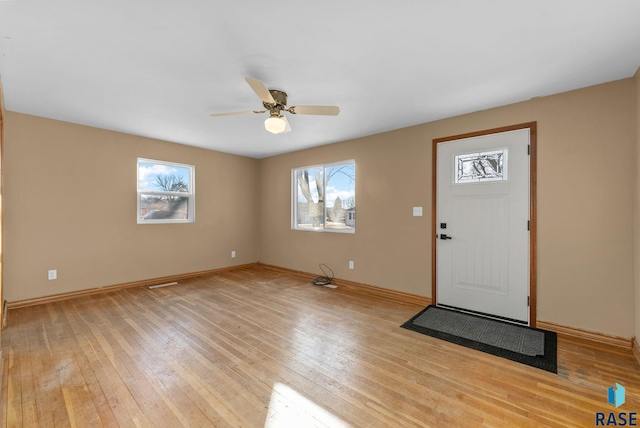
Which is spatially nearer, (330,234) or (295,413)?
(295,413)

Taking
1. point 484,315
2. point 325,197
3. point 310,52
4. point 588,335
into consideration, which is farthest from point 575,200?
point 325,197

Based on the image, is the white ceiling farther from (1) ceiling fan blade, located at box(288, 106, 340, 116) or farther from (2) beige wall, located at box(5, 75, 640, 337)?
(2) beige wall, located at box(5, 75, 640, 337)

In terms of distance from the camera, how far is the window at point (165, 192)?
4496 mm

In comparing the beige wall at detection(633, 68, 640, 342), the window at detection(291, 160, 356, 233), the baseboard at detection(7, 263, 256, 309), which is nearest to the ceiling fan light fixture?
the window at detection(291, 160, 356, 233)

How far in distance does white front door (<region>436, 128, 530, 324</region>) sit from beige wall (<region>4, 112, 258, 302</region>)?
164 inches

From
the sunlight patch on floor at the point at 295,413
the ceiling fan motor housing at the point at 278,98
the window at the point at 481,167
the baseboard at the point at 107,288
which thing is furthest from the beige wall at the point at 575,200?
the baseboard at the point at 107,288

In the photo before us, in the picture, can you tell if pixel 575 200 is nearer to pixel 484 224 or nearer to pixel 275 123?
pixel 484 224

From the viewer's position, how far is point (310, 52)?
209 centimetres

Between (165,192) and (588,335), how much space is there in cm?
587

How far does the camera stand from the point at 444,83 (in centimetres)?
258

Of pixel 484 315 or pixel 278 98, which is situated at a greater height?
pixel 278 98

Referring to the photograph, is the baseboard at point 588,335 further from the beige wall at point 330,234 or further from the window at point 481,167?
the window at point 481,167

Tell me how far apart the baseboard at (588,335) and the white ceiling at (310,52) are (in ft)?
7.75

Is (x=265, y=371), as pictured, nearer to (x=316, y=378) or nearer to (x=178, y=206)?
(x=316, y=378)
